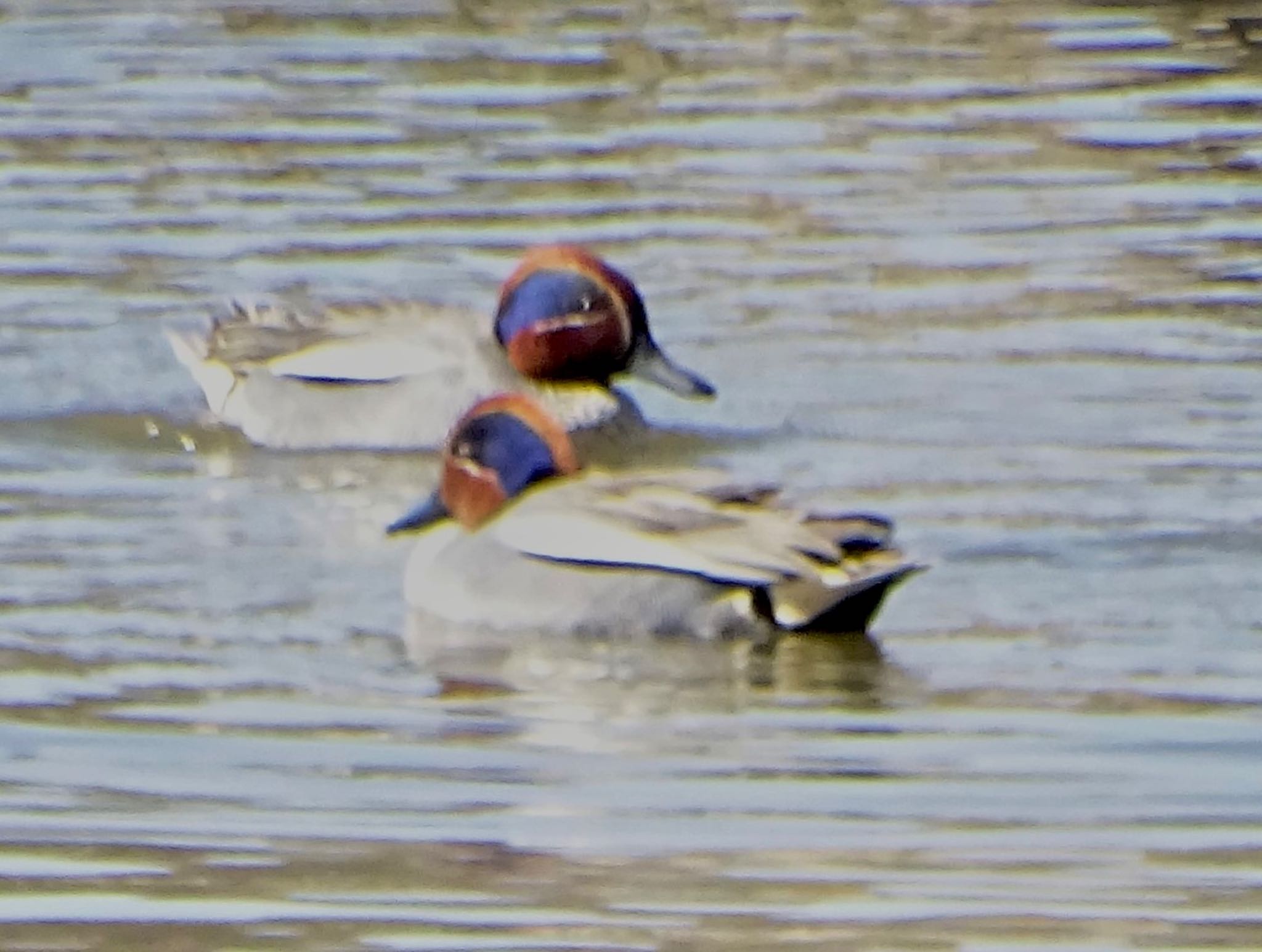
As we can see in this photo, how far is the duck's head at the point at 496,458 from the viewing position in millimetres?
10531

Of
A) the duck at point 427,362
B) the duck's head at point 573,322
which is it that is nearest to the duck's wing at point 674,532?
the duck at point 427,362

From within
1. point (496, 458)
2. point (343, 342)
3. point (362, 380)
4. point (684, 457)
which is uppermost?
point (496, 458)

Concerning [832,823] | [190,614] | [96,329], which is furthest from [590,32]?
[832,823]

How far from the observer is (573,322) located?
13.6 meters

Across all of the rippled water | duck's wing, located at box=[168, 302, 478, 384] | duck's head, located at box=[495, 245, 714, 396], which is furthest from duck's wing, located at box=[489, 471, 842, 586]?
duck's head, located at box=[495, 245, 714, 396]

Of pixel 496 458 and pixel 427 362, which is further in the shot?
pixel 427 362

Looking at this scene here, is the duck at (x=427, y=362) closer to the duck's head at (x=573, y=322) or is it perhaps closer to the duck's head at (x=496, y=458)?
the duck's head at (x=573, y=322)

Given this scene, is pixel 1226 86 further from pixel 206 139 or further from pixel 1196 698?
pixel 1196 698

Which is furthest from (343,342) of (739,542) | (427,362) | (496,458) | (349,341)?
(739,542)

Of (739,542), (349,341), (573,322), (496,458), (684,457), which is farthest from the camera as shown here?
(573,322)

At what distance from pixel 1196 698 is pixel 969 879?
5.75ft

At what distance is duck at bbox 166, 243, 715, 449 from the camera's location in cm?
1341

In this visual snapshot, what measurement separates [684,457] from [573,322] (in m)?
0.76

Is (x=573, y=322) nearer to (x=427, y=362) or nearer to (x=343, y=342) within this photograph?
(x=427, y=362)
